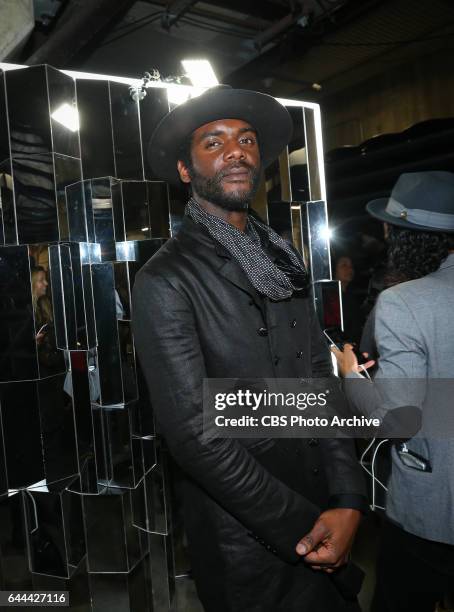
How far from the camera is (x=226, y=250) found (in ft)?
4.42

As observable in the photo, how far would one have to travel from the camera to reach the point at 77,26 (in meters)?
3.08

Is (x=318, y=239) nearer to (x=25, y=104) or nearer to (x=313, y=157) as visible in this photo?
(x=313, y=157)

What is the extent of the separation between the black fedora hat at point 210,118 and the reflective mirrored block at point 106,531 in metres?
1.18

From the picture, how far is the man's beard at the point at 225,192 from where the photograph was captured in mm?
1419

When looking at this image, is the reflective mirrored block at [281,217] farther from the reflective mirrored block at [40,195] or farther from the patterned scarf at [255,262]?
the reflective mirrored block at [40,195]

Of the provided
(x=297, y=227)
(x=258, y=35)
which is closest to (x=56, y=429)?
(x=297, y=227)

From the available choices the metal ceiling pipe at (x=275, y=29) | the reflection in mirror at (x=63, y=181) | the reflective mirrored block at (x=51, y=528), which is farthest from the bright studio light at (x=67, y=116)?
the metal ceiling pipe at (x=275, y=29)

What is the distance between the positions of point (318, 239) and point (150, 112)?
90 centimetres

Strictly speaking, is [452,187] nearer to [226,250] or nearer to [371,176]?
[226,250]

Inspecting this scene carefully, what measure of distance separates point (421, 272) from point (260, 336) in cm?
67

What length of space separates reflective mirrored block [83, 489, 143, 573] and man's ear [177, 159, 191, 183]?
1140mm

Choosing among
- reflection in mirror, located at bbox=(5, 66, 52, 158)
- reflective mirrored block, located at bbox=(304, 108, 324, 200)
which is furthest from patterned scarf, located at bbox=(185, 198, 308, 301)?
reflective mirrored block, located at bbox=(304, 108, 324, 200)

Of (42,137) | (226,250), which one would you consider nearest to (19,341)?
(42,137)

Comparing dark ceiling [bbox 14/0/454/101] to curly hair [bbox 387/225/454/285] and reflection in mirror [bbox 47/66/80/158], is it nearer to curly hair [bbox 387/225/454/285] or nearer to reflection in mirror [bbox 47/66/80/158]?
reflection in mirror [bbox 47/66/80/158]
